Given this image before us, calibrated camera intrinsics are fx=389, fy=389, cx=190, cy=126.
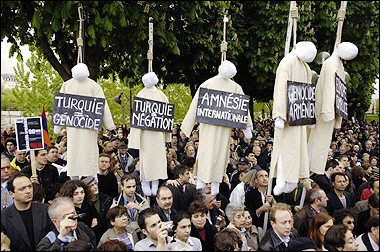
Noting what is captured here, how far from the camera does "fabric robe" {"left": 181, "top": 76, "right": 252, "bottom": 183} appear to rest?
5.30m

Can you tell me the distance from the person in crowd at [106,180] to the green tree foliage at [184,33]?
2.47m

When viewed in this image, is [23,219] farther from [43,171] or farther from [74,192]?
[43,171]

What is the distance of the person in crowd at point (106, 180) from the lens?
5.85 metres

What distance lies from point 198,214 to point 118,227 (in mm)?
929

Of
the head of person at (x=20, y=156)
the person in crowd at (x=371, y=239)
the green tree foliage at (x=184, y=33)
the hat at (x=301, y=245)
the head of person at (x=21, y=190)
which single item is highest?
the green tree foliage at (x=184, y=33)

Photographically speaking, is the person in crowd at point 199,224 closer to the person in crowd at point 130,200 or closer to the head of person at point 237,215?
the head of person at point 237,215

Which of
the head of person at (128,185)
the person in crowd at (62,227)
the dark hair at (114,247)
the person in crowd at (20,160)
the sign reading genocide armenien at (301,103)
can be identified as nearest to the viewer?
the dark hair at (114,247)

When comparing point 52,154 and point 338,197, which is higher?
point 52,154

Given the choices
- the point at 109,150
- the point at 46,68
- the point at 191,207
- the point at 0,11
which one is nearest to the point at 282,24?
the point at 109,150

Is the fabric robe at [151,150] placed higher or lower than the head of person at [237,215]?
higher

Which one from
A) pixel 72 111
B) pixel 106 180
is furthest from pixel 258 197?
pixel 72 111

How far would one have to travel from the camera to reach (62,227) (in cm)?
361

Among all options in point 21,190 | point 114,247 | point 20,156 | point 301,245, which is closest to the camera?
point 114,247

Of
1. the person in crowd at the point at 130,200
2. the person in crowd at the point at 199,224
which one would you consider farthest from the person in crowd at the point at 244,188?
the person in crowd at the point at 130,200
